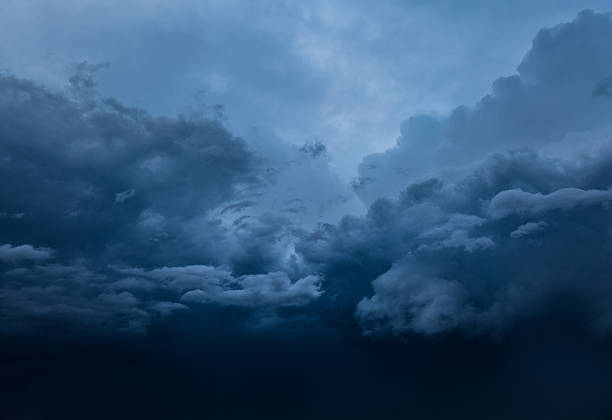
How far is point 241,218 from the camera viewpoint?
53969mm

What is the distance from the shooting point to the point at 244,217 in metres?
54.0

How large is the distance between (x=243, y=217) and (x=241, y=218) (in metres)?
0.33

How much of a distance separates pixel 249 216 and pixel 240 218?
132cm

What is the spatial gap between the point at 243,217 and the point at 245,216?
0.32 m

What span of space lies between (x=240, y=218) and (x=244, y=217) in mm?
591

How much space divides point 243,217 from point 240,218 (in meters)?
0.46

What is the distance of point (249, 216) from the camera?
2131 inches

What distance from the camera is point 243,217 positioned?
53938mm

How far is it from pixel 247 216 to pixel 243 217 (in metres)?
0.59

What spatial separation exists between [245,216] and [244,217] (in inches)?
9.3

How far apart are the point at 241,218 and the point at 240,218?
14 centimetres

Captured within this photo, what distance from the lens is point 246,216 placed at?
5400 centimetres

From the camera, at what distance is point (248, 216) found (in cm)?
5406

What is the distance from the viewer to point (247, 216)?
54.0 m
